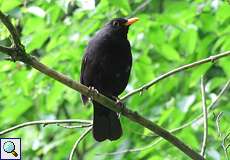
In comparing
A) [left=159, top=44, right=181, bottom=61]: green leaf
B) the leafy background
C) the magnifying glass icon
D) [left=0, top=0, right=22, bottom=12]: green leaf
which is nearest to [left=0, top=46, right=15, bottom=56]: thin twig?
[left=0, top=0, right=22, bottom=12]: green leaf

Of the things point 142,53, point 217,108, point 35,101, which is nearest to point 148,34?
point 142,53

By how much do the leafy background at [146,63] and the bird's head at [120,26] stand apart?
0.13 meters

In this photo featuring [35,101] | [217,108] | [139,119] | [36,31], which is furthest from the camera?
[35,101]

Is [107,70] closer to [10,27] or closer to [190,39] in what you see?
[190,39]

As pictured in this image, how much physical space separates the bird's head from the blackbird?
0.02 meters

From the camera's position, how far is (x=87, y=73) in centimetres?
461

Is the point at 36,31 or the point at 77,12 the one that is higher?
the point at 77,12

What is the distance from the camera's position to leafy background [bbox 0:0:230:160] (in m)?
5.17

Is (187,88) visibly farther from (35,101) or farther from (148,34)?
(35,101)

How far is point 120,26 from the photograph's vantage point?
4918 mm

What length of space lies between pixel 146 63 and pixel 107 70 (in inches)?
45.4

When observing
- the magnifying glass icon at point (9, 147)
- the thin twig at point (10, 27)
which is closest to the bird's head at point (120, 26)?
the magnifying glass icon at point (9, 147)

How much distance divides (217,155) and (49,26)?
219 centimetres

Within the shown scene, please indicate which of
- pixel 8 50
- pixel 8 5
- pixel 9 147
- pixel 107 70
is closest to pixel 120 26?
pixel 107 70
